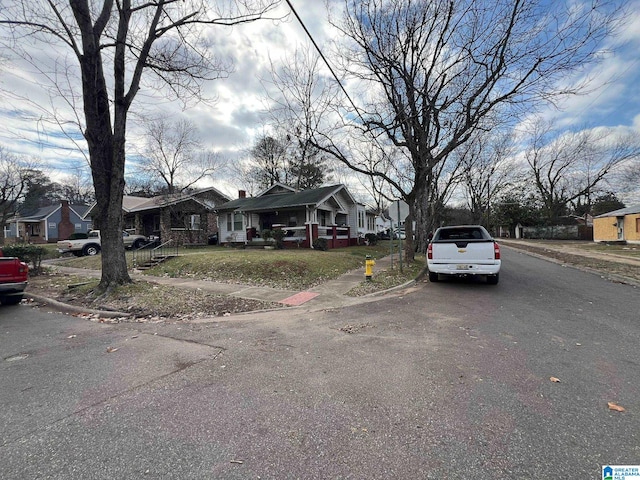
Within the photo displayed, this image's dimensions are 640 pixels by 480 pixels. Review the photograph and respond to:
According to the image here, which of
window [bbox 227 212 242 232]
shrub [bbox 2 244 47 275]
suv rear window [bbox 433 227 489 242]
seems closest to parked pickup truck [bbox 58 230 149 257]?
window [bbox 227 212 242 232]

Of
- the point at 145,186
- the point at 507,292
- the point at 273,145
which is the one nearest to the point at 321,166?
the point at 273,145

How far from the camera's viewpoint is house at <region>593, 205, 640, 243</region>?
24.1 metres

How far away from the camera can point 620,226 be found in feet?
86.3

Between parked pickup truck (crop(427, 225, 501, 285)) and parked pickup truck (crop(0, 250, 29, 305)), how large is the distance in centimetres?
1124

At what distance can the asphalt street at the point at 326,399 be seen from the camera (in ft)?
6.98

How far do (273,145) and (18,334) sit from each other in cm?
3548

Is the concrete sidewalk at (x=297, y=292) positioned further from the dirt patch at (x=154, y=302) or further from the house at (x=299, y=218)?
the house at (x=299, y=218)

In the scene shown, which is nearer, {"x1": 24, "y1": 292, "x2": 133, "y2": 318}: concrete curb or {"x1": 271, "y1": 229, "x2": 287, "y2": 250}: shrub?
{"x1": 24, "y1": 292, "x2": 133, "y2": 318}: concrete curb

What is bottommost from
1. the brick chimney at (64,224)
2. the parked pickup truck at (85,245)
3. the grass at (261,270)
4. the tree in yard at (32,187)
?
the grass at (261,270)

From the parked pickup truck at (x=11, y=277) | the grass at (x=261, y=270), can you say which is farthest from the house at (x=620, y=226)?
the parked pickup truck at (x=11, y=277)

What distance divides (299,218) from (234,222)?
6.03 meters

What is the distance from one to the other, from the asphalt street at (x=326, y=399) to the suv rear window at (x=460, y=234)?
4276mm

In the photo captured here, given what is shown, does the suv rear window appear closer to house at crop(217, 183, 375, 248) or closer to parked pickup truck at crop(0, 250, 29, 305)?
house at crop(217, 183, 375, 248)

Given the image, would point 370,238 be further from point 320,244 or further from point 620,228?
point 620,228
